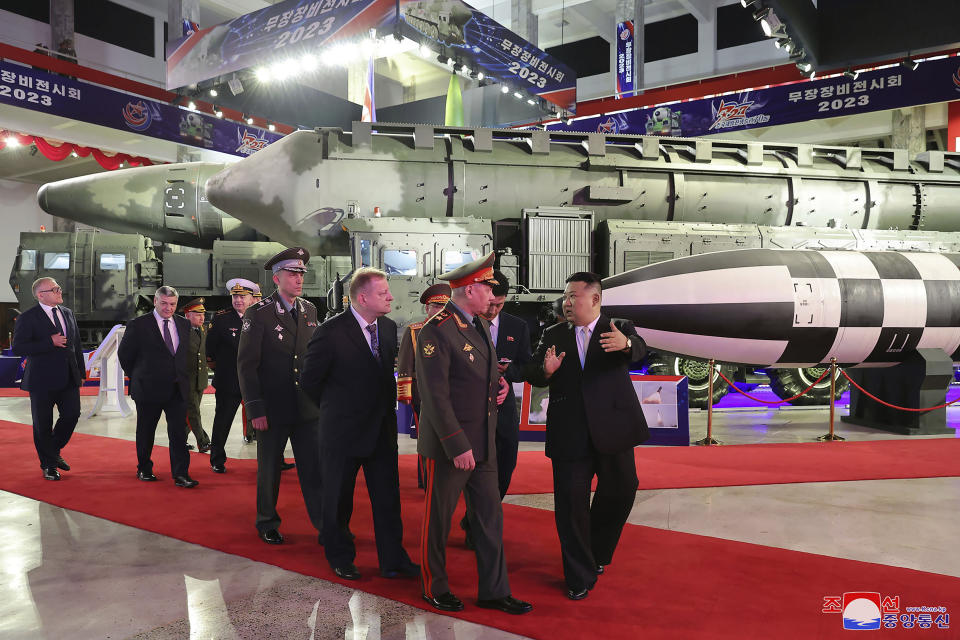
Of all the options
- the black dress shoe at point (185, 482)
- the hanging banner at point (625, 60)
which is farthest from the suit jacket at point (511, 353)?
the hanging banner at point (625, 60)

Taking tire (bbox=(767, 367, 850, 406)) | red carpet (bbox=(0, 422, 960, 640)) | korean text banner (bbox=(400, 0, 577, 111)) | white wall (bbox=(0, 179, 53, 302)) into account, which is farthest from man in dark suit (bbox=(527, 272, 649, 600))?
white wall (bbox=(0, 179, 53, 302))

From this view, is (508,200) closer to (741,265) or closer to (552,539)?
(741,265)

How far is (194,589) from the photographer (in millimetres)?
3396

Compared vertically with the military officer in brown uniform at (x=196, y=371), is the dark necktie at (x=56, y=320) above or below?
above

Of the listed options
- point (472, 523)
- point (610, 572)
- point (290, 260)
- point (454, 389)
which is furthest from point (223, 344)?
point (610, 572)

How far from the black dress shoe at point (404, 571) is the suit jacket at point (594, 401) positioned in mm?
927

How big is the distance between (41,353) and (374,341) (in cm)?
377

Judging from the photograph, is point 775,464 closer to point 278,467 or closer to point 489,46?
point 278,467

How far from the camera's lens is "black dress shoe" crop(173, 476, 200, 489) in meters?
5.47

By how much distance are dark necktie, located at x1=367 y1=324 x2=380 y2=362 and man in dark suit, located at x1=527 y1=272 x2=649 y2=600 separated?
808mm

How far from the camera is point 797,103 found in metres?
17.3

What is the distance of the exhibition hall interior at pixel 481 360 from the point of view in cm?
325

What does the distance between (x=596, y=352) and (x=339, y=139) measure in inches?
296

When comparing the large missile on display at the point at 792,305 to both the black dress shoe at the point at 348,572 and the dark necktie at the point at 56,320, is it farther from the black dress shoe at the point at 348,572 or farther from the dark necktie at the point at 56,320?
the dark necktie at the point at 56,320
